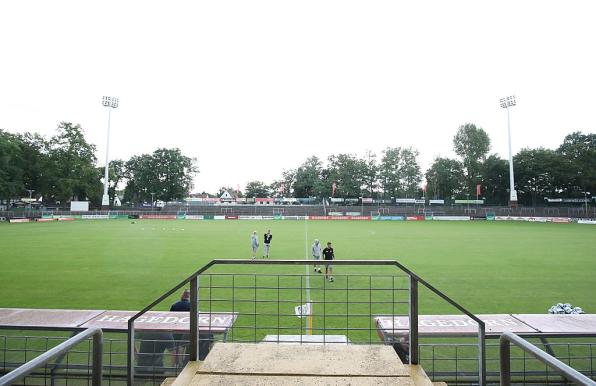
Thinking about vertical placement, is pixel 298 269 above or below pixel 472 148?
below

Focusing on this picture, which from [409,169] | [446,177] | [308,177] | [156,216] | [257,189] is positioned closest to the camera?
[156,216]

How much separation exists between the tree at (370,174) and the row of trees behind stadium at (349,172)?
280 millimetres

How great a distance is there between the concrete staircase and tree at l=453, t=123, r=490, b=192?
297ft

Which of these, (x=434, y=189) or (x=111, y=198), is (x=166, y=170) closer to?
(x=111, y=198)

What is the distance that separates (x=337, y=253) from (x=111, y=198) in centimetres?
10051

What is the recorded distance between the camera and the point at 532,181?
3108 inches

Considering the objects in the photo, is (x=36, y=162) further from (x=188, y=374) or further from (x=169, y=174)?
(x=188, y=374)

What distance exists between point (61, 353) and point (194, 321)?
2008mm

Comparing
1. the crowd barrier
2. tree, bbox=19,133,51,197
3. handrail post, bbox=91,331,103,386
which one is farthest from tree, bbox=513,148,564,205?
tree, bbox=19,133,51,197

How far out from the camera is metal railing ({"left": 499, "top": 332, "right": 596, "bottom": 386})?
1727mm

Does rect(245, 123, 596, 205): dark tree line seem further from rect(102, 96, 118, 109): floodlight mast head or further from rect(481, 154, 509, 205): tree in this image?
rect(102, 96, 118, 109): floodlight mast head

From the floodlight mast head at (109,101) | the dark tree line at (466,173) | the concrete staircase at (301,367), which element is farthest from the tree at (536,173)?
the concrete staircase at (301,367)

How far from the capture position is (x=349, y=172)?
9700cm

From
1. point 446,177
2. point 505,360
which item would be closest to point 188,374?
point 505,360
